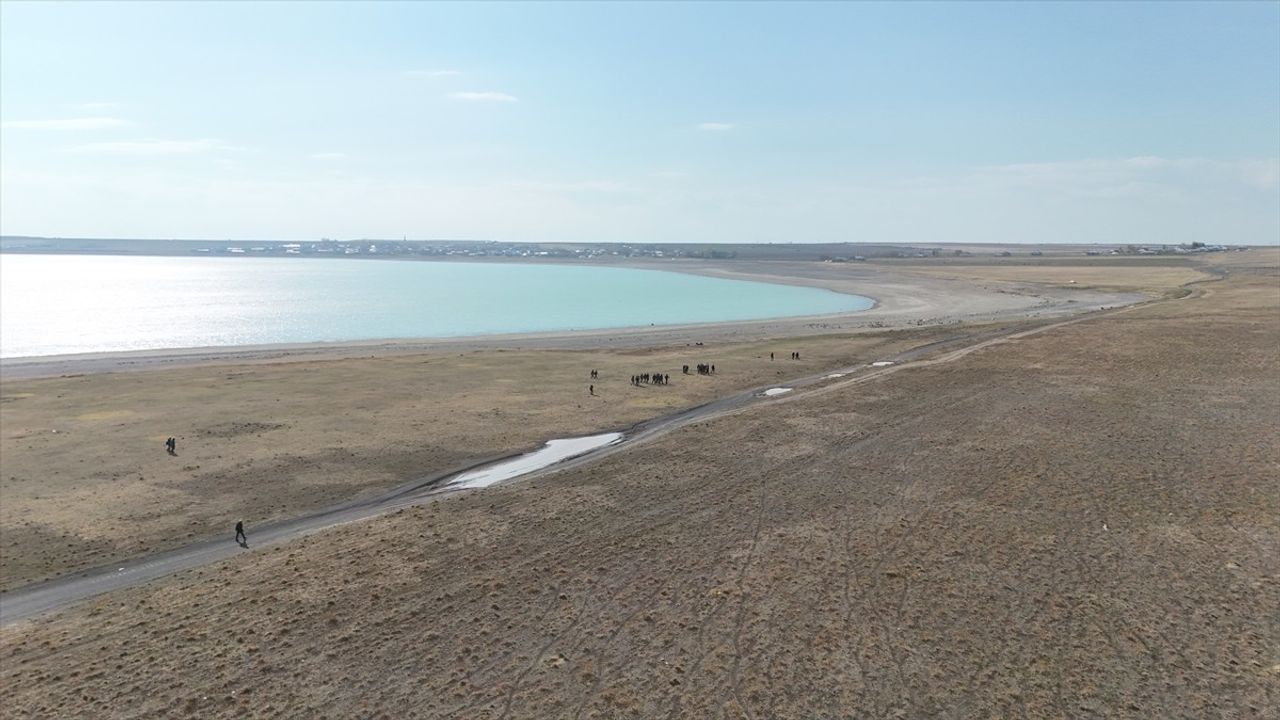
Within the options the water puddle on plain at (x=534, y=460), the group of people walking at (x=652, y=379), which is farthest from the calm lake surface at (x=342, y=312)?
the water puddle on plain at (x=534, y=460)

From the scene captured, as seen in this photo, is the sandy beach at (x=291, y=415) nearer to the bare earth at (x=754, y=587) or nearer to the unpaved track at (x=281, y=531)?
the bare earth at (x=754, y=587)

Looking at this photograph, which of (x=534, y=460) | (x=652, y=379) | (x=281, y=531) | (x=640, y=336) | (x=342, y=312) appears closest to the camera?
(x=281, y=531)

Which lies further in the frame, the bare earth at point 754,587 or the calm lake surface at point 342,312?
the calm lake surface at point 342,312

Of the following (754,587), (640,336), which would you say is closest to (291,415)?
(754,587)

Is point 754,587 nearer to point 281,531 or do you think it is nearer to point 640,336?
point 281,531

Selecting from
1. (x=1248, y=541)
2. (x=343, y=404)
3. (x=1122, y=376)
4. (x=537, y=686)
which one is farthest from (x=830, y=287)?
(x=537, y=686)

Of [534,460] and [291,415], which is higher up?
[291,415]

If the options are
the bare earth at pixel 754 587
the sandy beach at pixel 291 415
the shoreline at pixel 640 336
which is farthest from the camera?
the shoreline at pixel 640 336

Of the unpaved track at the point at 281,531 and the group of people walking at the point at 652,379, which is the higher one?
the group of people walking at the point at 652,379

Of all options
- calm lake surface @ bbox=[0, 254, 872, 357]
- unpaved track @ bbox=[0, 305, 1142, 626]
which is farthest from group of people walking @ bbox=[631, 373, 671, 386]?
calm lake surface @ bbox=[0, 254, 872, 357]
